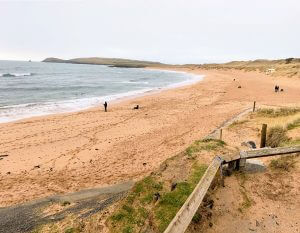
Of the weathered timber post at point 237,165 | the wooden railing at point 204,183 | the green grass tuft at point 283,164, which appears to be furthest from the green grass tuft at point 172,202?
the green grass tuft at point 283,164

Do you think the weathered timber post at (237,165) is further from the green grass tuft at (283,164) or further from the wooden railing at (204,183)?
the green grass tuft at (283,164)

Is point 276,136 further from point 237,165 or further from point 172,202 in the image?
point 172,202

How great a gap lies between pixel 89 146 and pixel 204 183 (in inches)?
394

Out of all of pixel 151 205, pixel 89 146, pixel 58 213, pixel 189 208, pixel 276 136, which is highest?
pixel 189 208

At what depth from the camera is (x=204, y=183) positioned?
699 centimetres

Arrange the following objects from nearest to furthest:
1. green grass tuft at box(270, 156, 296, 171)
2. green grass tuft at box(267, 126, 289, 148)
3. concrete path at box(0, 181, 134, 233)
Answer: concrete path at box(0, 181, 134, 233) → green grass tuft at box(270, 156, 296, 171) → green grass tuft at box(267, 126, 289, 148)

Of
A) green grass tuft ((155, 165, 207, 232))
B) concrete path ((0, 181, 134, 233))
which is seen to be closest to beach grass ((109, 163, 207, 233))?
green grass tuft ((155, 165, 207, 232))

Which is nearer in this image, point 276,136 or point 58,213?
point 58,213

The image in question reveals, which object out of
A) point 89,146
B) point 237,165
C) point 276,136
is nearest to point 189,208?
point 237,165

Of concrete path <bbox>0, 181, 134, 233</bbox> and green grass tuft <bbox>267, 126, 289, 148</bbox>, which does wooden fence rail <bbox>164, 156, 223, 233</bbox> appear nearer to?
concrete path <bbox>0, 181, 134, 233</bbox>

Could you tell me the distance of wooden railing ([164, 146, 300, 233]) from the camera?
217 inches

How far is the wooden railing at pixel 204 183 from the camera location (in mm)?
5512

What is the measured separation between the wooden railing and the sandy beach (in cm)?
422

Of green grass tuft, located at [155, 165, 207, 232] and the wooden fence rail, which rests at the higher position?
the wooden fence rail
